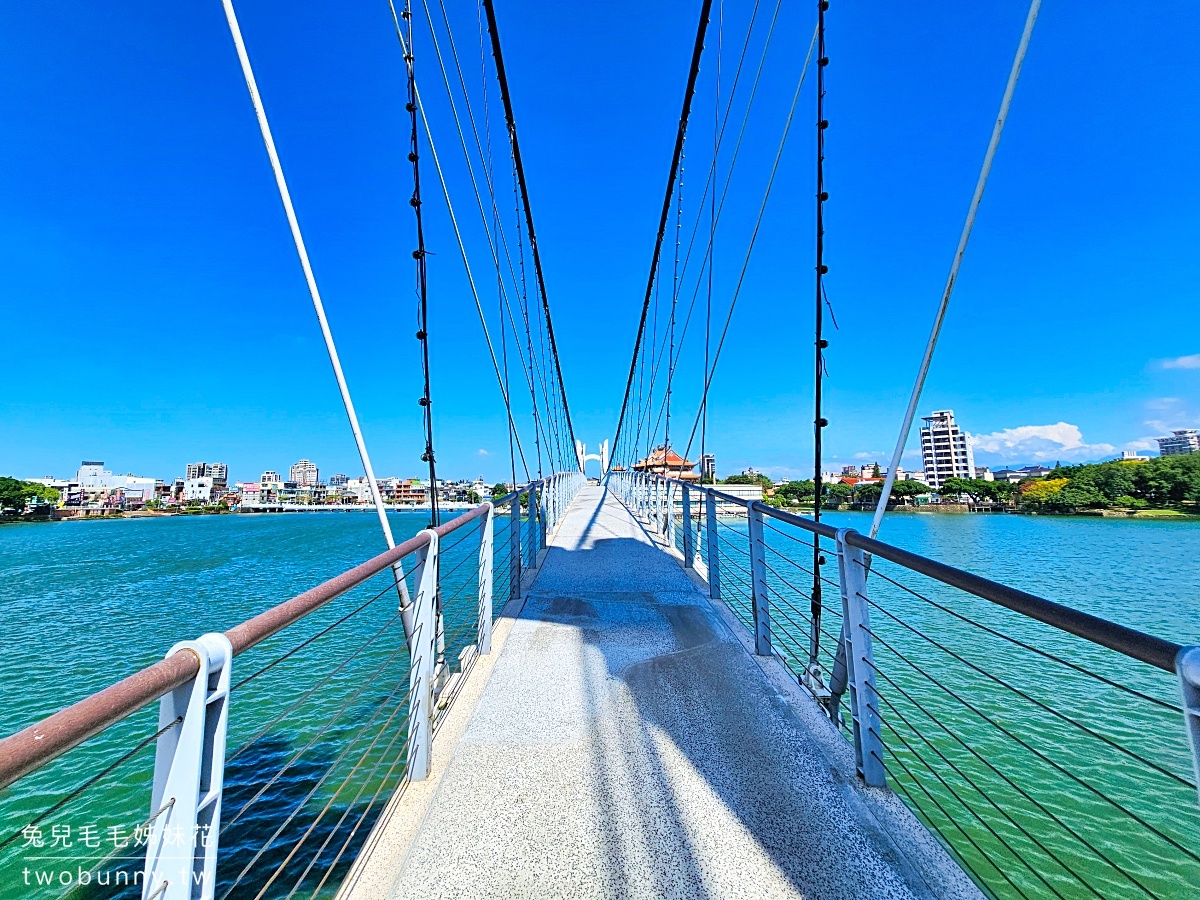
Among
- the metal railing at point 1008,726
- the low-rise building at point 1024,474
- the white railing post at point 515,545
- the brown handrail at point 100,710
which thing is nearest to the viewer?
the brown handrail at point 100,710

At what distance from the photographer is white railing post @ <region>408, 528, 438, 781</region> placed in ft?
5.27

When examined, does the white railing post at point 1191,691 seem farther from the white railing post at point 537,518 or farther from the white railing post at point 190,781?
the white railing post at point 537,518

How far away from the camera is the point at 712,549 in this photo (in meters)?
3.68

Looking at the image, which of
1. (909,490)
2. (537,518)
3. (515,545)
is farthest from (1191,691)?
(909,490)

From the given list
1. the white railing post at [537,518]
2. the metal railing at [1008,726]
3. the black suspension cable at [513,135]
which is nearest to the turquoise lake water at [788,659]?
the metal railing at [1008,726]

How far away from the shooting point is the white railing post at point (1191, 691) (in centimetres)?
71

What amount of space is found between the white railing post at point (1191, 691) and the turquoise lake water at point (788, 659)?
0.11 m

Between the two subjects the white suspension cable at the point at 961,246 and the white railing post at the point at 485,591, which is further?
the white railing post at the point at 485,591

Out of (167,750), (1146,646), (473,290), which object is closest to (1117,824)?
(1146,646)

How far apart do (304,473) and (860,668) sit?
113827 millimetres

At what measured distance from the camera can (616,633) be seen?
293 cm

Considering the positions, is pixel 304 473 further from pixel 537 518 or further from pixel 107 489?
pixel 537 518

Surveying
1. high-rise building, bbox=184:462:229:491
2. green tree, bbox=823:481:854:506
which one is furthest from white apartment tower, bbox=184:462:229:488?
green tree, bbox=823:481:854:506

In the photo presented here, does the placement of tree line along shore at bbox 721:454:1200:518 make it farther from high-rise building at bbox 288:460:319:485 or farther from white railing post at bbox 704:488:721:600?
high-rise building at bbox 288:460:319:485
